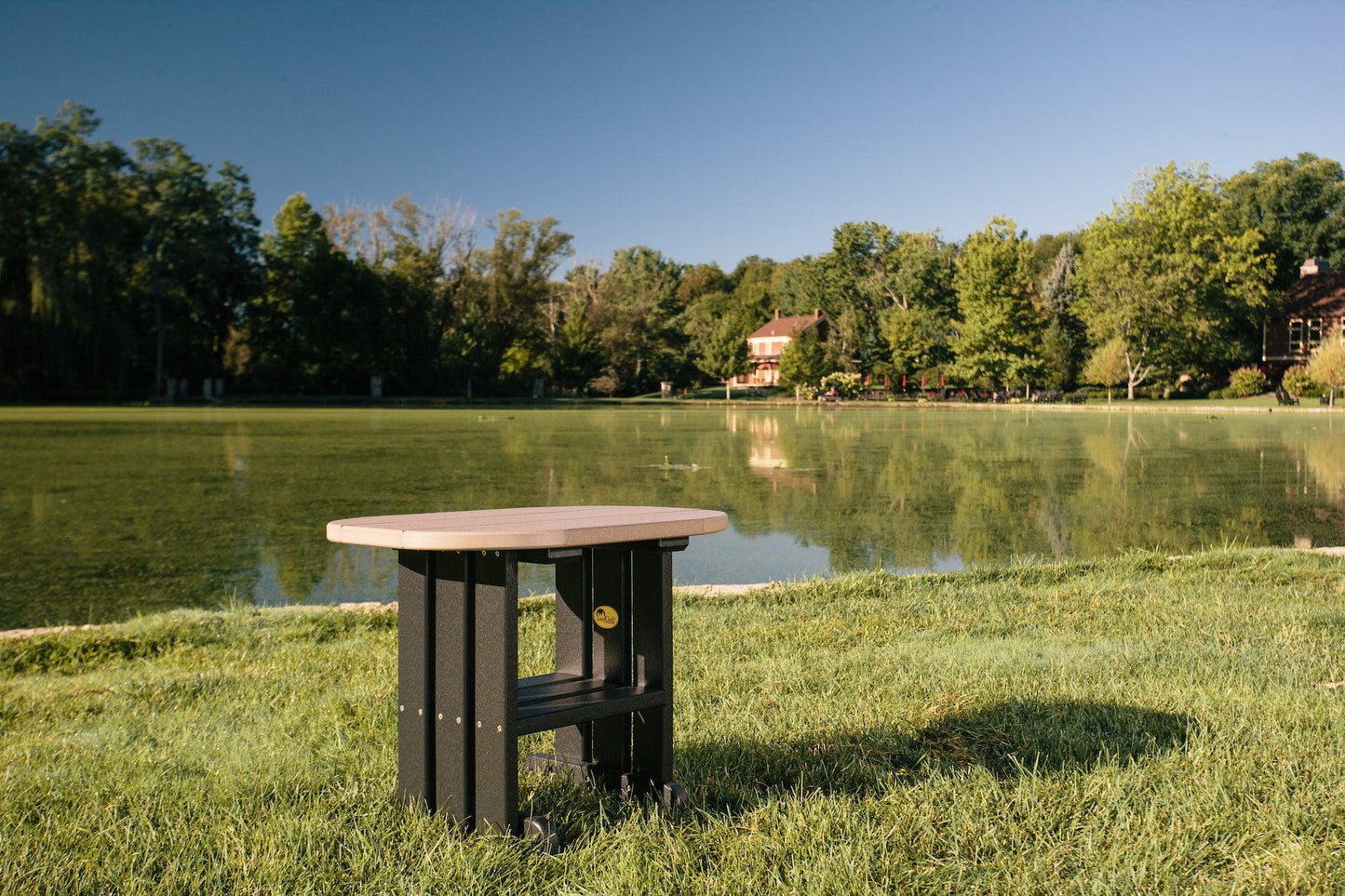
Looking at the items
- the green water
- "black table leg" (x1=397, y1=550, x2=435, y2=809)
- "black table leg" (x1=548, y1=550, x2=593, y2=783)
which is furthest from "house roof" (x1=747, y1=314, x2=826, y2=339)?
"black table leg" (x1=397, y1=550, x2=435, y2=809)

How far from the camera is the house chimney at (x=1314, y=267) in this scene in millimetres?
55844

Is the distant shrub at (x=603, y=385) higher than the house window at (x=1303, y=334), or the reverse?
the house window at (x=1303, y=334)

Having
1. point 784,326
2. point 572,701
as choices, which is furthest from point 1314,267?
point 572,701

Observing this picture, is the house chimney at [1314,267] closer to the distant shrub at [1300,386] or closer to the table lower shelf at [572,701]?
the distant shrub at [1300,386]

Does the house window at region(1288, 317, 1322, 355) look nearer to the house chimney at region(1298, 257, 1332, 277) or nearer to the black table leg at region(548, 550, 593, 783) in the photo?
the house chimney at region(1298, 257, 1332, 277)

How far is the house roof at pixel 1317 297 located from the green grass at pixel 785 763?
56168 millimetres

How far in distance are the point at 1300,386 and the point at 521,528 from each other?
51.2 meters

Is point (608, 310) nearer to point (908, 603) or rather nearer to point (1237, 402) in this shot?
point (1237, 402)

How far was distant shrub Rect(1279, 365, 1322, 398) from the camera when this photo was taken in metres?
45.2

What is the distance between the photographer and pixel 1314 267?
56.0 m

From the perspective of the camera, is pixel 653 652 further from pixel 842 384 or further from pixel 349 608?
pixel 842 384

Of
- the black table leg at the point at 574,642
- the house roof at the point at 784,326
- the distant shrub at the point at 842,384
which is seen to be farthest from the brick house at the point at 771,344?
the black table leg at the point at 574,642

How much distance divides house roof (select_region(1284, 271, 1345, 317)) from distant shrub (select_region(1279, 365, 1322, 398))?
8.78 metres

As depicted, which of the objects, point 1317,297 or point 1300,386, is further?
point 1317,297
